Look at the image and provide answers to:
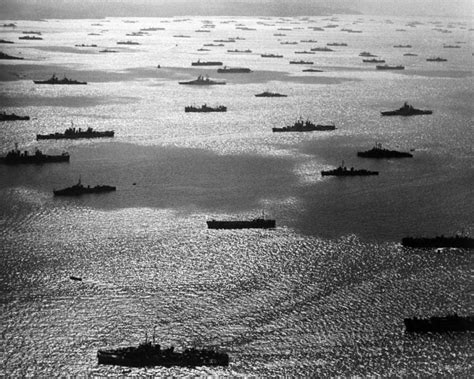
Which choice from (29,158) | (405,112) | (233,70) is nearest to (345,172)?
(29,158)

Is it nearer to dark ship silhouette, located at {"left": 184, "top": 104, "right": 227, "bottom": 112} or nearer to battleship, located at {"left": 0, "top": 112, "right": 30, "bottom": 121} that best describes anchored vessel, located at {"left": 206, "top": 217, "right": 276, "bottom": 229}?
battleship, located at {"left": 0, "top": 112, "right": 30, "bottom": 121}

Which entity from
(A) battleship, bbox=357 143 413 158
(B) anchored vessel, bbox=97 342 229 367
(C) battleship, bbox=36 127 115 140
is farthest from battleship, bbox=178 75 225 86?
(B) anchored vessel, bbox=97 342 229 367

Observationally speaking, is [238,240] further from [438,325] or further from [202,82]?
[202,82]

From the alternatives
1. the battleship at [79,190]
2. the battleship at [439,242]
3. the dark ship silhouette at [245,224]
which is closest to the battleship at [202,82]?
the battleship at [79,190]

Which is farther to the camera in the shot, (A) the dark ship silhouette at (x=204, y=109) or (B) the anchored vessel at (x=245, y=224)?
(A) the dark ship silhouette at (x=204, y=109)

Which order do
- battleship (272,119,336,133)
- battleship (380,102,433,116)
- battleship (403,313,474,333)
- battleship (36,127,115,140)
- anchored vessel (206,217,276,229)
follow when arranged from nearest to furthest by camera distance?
battleship (403,313,474,333) < anchored vessel (206,217,276,229) < battleship (36,127,115,140) < battleship (272,119,336,133) < battleship (380,102,433,116)

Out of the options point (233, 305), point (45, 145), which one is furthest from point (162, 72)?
point (233, 305)

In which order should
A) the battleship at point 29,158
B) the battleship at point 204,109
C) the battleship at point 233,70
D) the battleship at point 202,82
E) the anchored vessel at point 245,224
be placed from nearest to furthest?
the anchored vessel at point 245,224
the battleship at point 29,158
the battleship at point 204,109
the battleship at point 202,82
the battleship at point 233,70

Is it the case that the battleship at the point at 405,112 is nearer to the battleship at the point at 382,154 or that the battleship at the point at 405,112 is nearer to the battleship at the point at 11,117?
the battleship at the point at 382,154

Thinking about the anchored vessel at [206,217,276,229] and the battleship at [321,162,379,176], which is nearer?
the anchored vessel at [206,217,276,229]
